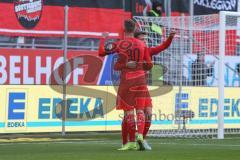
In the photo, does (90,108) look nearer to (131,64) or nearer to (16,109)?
(16,109)

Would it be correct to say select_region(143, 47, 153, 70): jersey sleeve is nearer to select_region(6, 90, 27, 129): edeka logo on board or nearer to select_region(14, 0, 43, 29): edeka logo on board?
select_region(6, 90, 27, 129): edeka logo on board

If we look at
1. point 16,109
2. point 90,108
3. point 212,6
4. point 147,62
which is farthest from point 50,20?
point 147,62

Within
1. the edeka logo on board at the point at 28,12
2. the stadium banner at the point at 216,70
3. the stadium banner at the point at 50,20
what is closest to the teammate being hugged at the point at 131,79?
the stadium banner at the point at 216,70

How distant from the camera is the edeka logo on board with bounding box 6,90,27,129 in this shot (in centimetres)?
1662

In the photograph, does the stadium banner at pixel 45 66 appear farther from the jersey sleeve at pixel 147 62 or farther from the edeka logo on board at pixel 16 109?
the jersey sleeve at pixel 147 62

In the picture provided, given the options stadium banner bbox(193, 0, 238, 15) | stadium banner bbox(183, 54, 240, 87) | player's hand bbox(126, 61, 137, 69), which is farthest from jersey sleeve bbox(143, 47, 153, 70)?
stadium banner bbox(193, 0, 238, 15)

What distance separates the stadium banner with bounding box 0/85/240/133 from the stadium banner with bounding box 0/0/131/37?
1.96 m

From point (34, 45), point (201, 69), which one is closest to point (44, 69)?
point (34, 45)

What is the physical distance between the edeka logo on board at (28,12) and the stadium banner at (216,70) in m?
3.95

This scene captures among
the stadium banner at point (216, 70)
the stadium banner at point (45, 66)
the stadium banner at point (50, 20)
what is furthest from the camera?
the stadium banner at point (50, 20)

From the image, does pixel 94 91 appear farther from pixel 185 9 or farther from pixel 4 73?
pixel 185 9

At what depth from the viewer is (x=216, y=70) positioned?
19.2 metres

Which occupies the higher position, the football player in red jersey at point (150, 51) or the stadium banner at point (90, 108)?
the football player in red jersey at point (150, 51)

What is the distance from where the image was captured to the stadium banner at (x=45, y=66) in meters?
18.0
